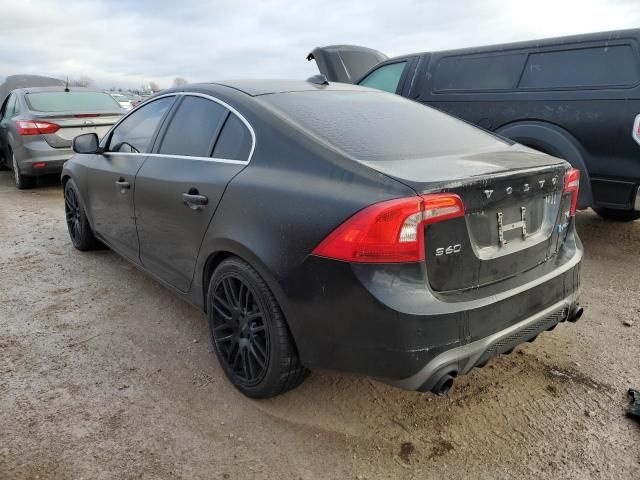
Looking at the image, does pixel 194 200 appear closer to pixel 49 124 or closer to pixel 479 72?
pixel 479 72

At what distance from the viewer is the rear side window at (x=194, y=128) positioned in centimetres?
290

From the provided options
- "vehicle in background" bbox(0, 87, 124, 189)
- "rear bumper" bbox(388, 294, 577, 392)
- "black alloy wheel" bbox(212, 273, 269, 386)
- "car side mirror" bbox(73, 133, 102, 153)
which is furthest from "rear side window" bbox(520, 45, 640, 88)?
"vehicle in background" bbox(0, 87, 124, 189)

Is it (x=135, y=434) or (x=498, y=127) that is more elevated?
→ (x=498, y=127)

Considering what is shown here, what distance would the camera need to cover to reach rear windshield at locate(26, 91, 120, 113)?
7.90 meters

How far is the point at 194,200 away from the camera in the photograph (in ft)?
9.10

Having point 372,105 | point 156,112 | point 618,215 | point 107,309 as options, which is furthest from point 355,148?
point 618,215

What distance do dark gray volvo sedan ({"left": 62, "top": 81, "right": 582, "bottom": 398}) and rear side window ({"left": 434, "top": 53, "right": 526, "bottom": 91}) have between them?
2.46 meters

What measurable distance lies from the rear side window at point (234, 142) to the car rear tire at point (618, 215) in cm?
447

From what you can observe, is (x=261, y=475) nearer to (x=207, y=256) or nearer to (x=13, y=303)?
(x=207, y=256)

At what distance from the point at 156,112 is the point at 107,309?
1454 millimetres

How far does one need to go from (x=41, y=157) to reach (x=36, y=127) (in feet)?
1.46

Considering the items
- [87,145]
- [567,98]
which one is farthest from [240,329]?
[567,98]

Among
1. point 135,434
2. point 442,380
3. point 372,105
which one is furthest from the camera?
point 372,105

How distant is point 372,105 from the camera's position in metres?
2.96
